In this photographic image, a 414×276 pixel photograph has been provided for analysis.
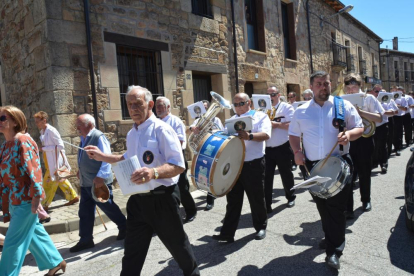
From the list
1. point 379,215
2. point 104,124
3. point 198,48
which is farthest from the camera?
point 198,48

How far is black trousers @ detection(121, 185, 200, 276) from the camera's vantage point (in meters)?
2.59

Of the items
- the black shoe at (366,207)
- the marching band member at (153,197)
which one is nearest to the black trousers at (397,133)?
the black shoe at (366,207)

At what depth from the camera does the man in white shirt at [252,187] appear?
155 inches

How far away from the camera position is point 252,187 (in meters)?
3.94

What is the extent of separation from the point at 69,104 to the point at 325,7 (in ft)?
49.5

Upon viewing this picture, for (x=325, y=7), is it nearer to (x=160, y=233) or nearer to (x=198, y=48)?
(x=198, y=48)

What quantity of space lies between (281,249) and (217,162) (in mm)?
1297

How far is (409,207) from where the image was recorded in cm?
349

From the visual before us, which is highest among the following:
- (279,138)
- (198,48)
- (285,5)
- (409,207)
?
(285,5)

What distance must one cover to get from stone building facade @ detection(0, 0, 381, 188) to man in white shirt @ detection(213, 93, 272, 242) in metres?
4.12

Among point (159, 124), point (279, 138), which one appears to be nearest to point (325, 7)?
point (279, 138)

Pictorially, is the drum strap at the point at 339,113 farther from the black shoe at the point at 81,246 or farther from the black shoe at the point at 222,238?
Answer: the black shoe at the point at 81,246

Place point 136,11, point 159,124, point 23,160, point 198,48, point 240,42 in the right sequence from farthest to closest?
point 240,42
point 198,48
point 136,11
point 23,160
point 159,124

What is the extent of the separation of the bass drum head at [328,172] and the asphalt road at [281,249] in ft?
2.57
